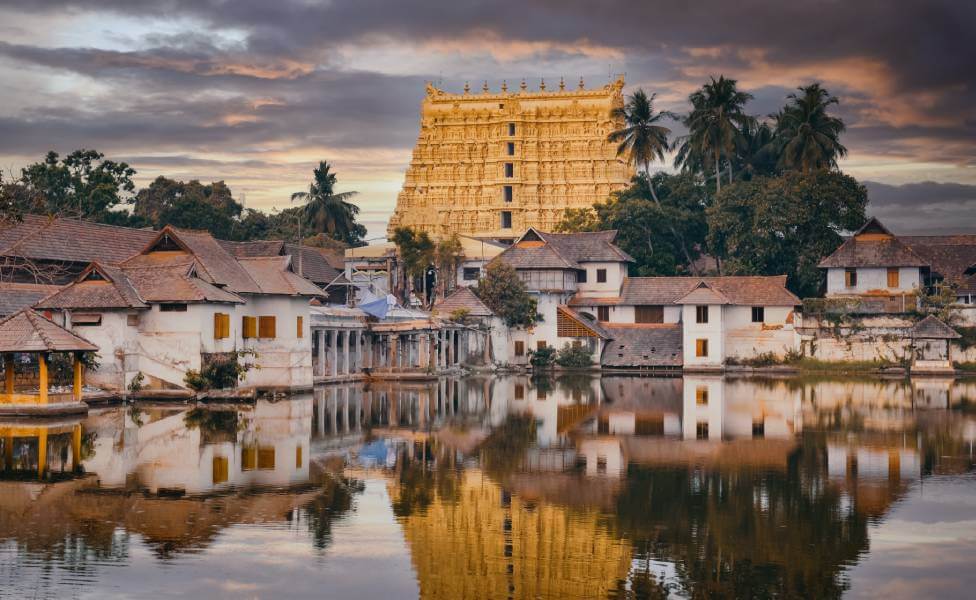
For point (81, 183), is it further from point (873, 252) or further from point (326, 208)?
point (873, 252)

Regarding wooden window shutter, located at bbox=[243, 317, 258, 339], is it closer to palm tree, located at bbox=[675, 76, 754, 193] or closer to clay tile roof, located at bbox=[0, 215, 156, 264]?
clay tile roof, located at bbox=[0, 215, 156, 264]

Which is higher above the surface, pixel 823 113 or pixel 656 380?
pixel 823 113

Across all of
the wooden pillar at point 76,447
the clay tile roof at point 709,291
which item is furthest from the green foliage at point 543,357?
the wooden pillar at point 76,447

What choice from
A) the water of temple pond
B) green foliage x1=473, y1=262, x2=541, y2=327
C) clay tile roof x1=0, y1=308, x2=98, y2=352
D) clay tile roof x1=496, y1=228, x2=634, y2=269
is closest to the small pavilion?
clay tile roof x1=0, y1=308, x2=98, y2=352

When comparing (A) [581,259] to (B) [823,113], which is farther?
(B) [823,113]

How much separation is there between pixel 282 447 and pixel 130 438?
11.9ft

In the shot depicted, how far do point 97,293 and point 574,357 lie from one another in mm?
28629

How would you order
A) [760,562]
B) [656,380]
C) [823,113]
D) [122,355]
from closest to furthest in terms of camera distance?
[760,562] < [122,355] < [656,380] < [823,113]

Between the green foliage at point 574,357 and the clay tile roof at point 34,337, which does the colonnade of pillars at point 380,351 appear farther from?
the clay tile roof at point 34,337

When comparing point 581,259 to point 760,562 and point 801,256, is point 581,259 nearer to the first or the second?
point 801,256

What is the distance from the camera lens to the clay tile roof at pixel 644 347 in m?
61.6

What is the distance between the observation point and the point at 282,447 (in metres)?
27.0

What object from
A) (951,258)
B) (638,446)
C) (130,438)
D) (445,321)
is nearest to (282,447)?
(130,438)

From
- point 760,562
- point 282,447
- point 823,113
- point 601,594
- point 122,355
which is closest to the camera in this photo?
point 601,594
